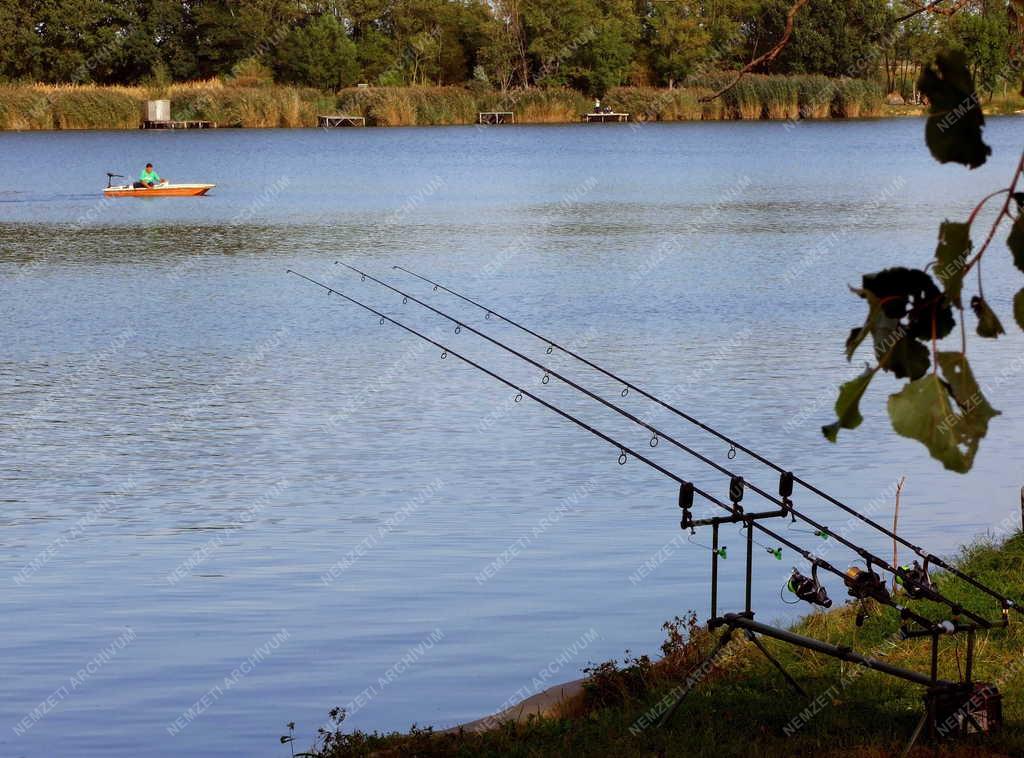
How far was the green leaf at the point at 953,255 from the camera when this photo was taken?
3082mm

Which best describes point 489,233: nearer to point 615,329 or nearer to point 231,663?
point 615,329

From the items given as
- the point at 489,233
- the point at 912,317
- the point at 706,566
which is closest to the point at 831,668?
the point at 706,566

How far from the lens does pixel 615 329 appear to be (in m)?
24.4

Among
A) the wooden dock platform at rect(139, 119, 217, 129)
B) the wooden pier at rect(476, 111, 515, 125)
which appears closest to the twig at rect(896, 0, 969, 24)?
the wooden dock platform at rect(139, 119, 217, 129)

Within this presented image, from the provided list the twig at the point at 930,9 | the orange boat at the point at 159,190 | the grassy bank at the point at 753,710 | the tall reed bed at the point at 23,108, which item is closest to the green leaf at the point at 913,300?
the twig at the point at 930,9

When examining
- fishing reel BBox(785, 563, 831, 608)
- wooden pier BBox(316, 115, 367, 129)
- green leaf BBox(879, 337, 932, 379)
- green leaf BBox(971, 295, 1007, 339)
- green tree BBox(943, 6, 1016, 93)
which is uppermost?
green tree BBox(943, 6, 1016, 93)

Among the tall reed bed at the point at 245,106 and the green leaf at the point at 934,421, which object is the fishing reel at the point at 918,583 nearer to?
the green leaf at the point at 934,421

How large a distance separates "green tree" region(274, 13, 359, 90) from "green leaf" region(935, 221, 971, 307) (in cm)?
10797

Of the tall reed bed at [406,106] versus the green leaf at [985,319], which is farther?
the tall reed bed at [406,106]

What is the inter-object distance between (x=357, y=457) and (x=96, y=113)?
278 ft

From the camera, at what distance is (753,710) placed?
7.89m

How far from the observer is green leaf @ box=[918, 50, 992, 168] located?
10.2 ft

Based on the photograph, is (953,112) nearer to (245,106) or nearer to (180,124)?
(180,124)

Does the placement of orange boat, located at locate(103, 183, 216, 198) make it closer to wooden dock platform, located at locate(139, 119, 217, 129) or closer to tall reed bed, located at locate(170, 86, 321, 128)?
wooden dock platform, located at locate(139, 119, 217, 129)
